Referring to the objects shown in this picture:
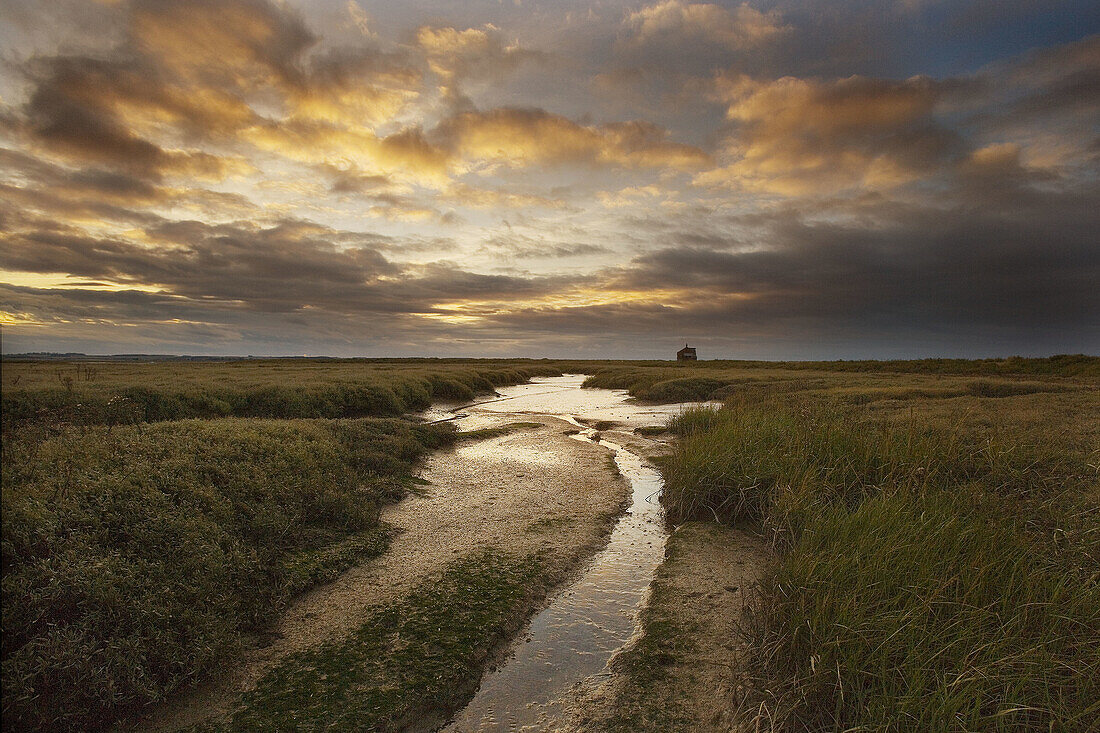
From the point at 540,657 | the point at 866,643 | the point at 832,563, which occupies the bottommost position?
the point at 540,657

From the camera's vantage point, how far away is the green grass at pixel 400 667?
4.30 meters

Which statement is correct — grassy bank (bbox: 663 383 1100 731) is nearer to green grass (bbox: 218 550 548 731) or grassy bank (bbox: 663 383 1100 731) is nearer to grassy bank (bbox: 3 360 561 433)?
green grass (bbox: 218 550 548 731)

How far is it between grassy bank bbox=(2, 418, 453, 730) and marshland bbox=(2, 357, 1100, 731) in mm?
28

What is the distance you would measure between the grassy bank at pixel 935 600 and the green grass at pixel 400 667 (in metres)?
2.68

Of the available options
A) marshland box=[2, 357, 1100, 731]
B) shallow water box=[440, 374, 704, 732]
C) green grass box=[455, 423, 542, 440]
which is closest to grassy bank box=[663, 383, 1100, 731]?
marshland box=[2, 357, 1100, 731]

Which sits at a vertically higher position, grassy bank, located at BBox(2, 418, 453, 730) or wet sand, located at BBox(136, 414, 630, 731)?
grassy bank, located at BBox(2, 418, 453, 730)

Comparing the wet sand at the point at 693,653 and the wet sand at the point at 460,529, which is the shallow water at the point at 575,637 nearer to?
the wet sand at the point at 693,653

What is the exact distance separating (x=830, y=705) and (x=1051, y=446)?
816cm

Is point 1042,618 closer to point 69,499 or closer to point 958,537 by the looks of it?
point 958,537

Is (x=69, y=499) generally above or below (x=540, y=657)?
above

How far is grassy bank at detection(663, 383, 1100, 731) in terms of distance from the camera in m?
3.64

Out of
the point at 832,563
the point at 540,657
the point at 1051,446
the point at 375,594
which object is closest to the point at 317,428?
the point at 375,594

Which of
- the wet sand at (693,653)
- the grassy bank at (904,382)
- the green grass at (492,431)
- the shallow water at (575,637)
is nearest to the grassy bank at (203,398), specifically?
the green grass at (492,431)

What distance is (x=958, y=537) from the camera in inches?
204
